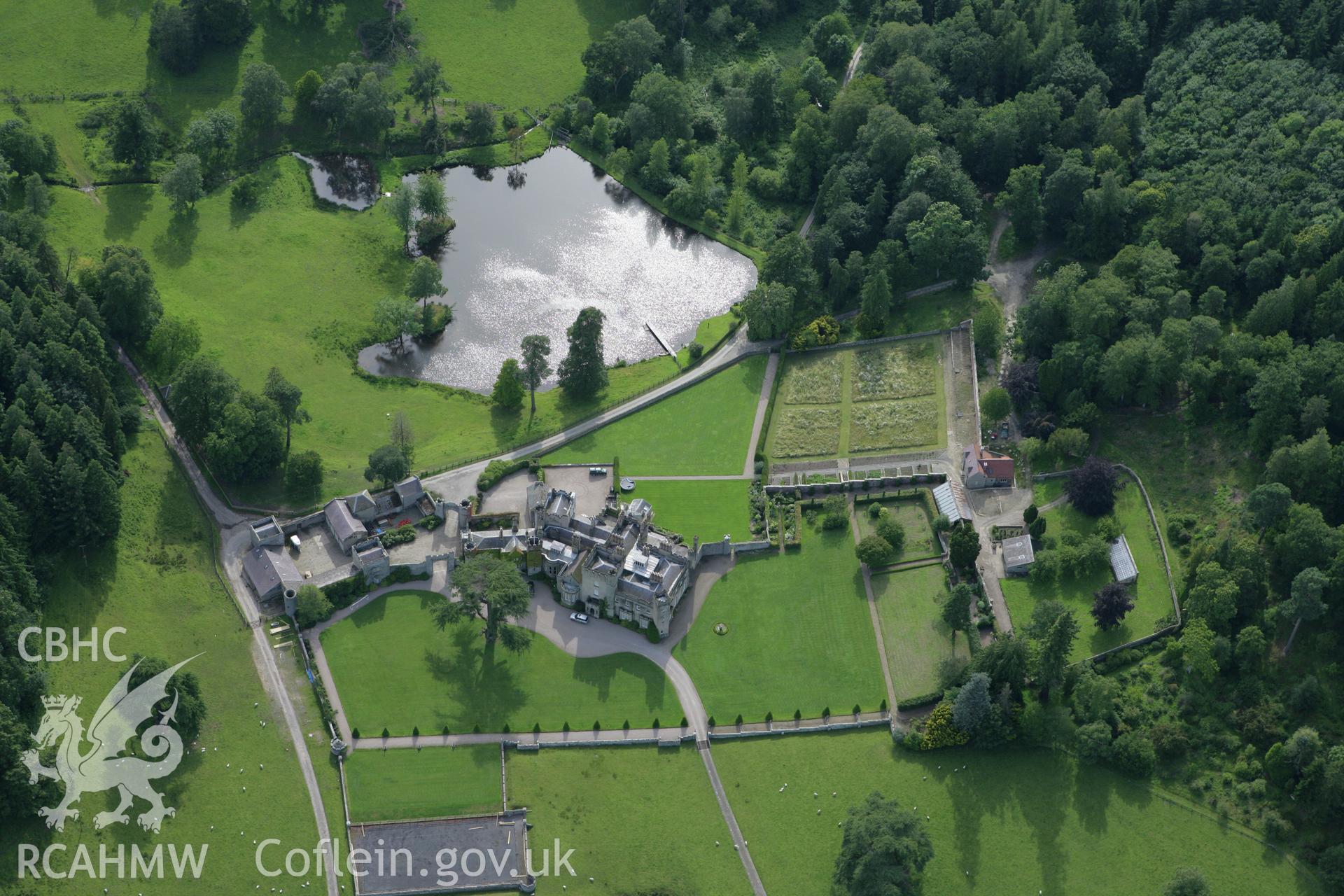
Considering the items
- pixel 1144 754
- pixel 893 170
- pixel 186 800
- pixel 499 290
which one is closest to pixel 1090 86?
pixel 893 170

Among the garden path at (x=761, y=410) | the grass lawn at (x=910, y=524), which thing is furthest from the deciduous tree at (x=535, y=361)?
the grass lawn at (x=910, y=524)

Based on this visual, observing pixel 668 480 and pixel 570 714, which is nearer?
pixel 570 714

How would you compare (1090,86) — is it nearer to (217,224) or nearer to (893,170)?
(893,170)

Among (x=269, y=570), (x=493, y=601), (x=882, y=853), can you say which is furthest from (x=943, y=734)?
(x=269, y=570)

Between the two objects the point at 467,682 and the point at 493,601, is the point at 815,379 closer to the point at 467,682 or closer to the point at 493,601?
the point at 493,601

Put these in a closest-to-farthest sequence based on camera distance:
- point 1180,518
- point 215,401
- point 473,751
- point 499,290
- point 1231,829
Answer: point 1231,829 → point 473,751 → point 1180,518 → point 215,401 → point 499,290

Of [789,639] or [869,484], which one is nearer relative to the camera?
[789,639]
